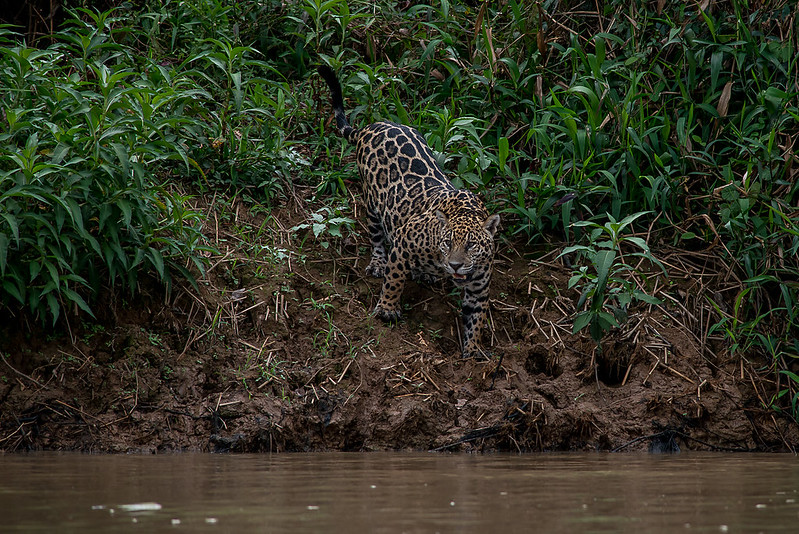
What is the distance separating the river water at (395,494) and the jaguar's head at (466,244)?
178cm

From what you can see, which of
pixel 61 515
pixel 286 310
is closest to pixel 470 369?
pixel 286 310

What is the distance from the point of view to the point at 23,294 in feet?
17.9

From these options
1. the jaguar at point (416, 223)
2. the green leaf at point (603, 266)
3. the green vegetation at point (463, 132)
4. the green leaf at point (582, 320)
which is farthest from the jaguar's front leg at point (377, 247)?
the green leaf at point (603, 266)

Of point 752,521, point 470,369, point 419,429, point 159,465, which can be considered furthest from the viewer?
point 470,369

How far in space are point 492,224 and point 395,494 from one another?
11.5ft

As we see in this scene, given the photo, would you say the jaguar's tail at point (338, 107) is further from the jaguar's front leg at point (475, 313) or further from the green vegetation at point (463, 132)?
the jaguar's front leg at point (475, 313)

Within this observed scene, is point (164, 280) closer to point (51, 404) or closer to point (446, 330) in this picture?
point (51, 404)

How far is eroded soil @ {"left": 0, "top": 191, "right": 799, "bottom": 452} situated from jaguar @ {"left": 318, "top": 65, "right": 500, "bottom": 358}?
279mm

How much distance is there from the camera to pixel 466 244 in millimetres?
6445

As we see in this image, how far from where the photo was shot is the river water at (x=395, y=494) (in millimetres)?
2785

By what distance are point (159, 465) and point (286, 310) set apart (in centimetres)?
215

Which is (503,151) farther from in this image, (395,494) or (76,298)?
(395,494)

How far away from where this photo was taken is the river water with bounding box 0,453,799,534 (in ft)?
9.14

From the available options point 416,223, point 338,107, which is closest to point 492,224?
point 416,223
